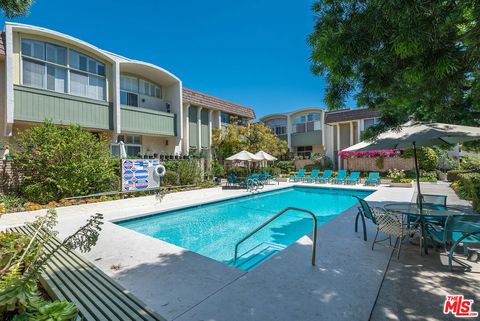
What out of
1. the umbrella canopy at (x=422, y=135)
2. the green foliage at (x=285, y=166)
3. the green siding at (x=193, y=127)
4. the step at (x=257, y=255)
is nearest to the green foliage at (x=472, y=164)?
the umbrella canopy at (x=422, y=135)

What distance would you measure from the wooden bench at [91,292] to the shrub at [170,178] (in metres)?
10.5

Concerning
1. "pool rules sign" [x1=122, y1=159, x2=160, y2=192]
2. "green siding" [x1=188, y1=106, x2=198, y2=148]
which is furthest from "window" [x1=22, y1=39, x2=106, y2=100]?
"green siding" [x1=188, y1=106, x2=198, y2=148]

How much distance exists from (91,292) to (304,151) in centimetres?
3074

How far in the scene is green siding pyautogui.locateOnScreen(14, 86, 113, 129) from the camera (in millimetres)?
11438

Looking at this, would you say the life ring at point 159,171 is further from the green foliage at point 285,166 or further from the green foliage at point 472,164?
the green foliage at point 472,164

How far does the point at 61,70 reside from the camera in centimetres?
1310

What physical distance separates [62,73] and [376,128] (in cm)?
1589

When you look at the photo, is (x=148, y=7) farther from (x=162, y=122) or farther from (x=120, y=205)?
(x=120, y=205)

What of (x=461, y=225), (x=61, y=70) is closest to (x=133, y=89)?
(x=61, y=70)

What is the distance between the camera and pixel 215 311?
3.00 m

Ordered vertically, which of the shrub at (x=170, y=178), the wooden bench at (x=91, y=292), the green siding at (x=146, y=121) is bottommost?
the wooden bench at (x=91, y=292)

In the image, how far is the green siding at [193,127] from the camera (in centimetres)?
2036

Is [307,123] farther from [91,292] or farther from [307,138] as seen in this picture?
[91,292]

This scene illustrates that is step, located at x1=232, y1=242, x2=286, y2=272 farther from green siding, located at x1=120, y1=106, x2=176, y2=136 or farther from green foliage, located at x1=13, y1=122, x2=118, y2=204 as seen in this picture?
green siding, located at x1=120, y1=106, x2=176, y2=136
